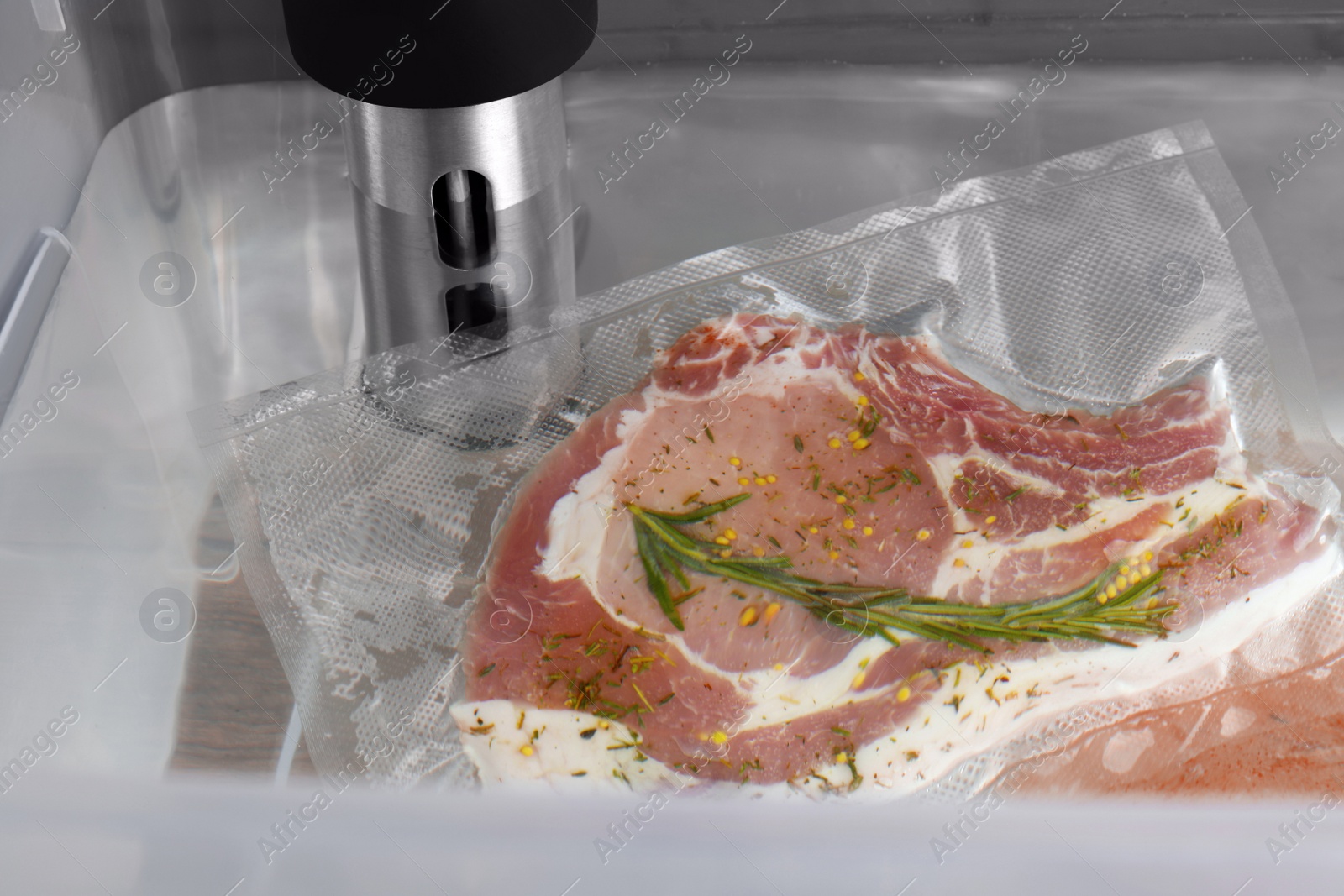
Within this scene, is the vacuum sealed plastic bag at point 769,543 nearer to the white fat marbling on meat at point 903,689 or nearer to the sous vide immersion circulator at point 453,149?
the white fat marbling on meat at point 903,689

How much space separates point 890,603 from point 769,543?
4.6 inches

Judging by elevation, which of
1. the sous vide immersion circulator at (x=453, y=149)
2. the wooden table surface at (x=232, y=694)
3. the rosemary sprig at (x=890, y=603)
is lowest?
the wooden table surface at (x=232, y=694)

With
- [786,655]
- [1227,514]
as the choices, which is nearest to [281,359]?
[786,655]

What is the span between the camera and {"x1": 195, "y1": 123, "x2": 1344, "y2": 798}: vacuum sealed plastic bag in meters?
0.91

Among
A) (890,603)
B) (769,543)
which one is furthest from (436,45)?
(890,603)

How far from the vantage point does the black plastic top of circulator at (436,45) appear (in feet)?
3.09

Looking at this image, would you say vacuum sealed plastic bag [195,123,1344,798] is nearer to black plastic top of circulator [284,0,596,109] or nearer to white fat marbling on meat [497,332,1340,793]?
white fat marbling on meat [497,332,1340,793]

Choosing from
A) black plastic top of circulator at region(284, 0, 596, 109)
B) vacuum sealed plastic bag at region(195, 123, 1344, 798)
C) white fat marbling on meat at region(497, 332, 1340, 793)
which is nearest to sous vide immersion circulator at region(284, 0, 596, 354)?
black plastic top of circulator at region(284, 0, 596, 109)

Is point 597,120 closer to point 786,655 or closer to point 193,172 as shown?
point 193,172

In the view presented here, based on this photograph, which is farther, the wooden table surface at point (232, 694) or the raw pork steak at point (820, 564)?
the wooden table surface at point (232, 694)

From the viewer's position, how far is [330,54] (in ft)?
3.24

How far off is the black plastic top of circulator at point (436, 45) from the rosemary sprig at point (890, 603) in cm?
45

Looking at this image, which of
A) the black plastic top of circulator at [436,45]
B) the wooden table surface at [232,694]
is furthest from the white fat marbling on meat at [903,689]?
the black plastic top of circulator at [436,45]

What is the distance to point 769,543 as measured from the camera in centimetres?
92
